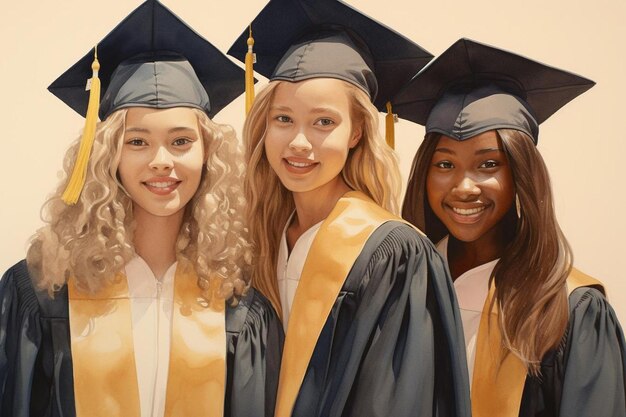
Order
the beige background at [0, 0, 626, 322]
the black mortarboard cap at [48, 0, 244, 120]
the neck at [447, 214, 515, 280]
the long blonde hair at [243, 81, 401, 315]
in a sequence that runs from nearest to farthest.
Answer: the black mortarboard cap at [48, 0, 244, 120], the long blonde hair at [243, 81, 401, 315], the neck at [447, 214, 515, 280], the beige background at [0, 0, 626, 322]

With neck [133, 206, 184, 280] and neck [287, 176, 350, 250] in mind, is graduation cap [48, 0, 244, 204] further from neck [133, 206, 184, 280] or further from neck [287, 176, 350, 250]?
neck [287, 176, 350, 250]

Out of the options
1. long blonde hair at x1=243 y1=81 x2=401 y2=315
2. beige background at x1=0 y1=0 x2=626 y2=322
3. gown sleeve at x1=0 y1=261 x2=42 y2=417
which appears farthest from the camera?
beige background at x1=0 y1=0 x2=626 y2=322

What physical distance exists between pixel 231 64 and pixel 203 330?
2.50ft

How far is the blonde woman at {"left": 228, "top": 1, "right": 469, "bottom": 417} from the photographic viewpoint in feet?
6.68

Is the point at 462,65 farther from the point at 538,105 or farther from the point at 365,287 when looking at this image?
the point at 365,287

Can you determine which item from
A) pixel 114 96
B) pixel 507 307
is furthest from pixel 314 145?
pixel 507 307

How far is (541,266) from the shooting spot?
7.71ft

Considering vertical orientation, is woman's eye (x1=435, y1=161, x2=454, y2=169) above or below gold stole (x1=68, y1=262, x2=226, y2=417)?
above

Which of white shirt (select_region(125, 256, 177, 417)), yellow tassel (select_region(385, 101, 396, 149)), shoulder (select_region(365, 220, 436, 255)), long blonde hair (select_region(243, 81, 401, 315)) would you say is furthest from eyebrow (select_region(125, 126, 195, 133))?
yellow tassel (select_region(385, 101, 396, 149))

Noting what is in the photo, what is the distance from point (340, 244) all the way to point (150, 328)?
1.81 ft

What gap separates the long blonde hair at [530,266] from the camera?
2.28m

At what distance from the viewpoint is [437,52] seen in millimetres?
3041

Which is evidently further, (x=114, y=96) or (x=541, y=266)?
(x=541, y=266)

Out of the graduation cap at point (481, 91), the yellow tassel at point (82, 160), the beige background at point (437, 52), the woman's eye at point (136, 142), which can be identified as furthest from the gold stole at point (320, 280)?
the beige background at point (437, 52)
